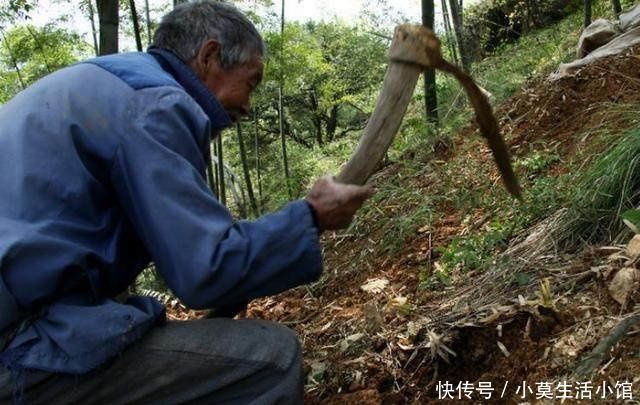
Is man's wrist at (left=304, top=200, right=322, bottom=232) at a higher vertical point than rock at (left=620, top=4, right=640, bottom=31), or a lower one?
lower

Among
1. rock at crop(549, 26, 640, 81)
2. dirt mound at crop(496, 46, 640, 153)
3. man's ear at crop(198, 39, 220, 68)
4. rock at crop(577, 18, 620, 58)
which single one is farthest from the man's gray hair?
rock at crop(577, 18, 620, 58)

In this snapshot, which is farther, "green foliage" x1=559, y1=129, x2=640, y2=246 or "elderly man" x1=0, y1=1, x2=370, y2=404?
"green foliage" x1=559, y1=129, x2=640, y2=246

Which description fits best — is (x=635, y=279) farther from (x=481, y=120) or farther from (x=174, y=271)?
(x=174, y=271)

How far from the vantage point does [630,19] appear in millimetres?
5836

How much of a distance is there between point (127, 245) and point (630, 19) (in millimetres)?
5838

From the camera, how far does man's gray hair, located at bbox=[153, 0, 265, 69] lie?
6.01 ft

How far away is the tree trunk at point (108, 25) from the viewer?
148 inches

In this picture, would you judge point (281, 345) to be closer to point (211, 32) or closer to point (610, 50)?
point (211, 32)

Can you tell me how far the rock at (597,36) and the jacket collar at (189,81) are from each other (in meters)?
5.22

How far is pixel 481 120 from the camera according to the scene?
86.5 inches

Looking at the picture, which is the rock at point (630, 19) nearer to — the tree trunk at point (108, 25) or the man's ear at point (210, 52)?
the tree trunk at point (108, 25)

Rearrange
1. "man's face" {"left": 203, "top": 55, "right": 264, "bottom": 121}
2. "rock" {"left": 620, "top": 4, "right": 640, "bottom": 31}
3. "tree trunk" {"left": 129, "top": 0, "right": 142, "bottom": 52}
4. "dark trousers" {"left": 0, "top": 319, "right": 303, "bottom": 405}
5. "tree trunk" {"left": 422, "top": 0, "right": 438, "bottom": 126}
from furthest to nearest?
"tree trunk" {"left": 422, "top": 0, "right": 438, "bottom": 126} < "tree trunk" {"left": 129, "top": 0, "right": 142, "bottom": 52} < "rock" {"left": 620, "top": 4, "right": 640, "bottom": 31} < "man's face" {"left": 203, "top": 55, "right": 264, "bottom": 121} < "dark trousers" {"left": 0, "top": 319, "right": 303, "bottom": 405}

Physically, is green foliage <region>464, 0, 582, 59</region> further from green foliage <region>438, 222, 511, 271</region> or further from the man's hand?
the man's hand

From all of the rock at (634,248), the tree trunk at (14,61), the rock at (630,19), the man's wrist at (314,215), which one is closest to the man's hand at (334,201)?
the man's wrist at (314,215)
